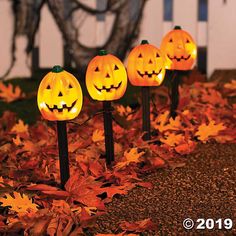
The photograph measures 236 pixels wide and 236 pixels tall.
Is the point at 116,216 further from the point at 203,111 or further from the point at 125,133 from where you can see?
the point at 203,111

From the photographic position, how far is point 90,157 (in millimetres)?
3104

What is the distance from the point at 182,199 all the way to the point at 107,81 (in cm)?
72

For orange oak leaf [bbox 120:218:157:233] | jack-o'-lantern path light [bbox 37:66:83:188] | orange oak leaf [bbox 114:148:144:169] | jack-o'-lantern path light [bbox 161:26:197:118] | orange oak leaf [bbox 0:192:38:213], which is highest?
jack-o'-lantern path light [bbox 161:26:197:118]

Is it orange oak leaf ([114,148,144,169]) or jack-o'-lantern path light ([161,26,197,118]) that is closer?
orange oak leaf ([114,148,144,169])

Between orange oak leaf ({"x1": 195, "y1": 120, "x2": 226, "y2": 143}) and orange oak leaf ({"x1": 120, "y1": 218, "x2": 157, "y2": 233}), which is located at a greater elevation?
orange oak leaf ({"x1": 195, "y1": 120, "x2": 226, "y2": 143})

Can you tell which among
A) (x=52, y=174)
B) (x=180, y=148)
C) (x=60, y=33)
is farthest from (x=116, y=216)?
(x=60, y=33)

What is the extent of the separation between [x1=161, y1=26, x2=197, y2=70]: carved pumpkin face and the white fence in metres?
1.57

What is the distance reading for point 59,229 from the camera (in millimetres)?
2348

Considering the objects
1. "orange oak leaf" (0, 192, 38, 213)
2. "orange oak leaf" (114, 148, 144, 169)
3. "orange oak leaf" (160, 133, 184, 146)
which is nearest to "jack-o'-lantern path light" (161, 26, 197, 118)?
"orange oak leaf" (160, 133, 184, 146)

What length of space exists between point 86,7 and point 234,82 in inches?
59.1

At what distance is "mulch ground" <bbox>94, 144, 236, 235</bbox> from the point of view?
2.45 m

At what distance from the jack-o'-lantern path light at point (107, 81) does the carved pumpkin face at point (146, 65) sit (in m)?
0.22

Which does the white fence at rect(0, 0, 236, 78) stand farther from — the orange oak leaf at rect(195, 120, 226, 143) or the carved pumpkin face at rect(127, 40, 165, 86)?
the carved pumpkin face at rect(127, 40, 165, 86)

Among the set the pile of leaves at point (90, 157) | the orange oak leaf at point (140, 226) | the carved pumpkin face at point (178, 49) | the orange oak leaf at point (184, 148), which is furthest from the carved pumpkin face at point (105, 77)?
the orange oak leaf at point (140, 226)
